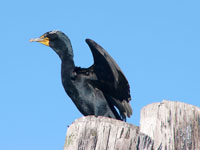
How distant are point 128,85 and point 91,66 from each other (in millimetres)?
848

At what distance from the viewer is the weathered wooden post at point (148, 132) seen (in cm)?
333

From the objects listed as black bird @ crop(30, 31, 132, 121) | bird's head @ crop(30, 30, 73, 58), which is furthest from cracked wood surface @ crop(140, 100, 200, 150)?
bird's head @ crop(30, 30, 73, 58)

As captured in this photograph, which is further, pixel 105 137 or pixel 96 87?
pixel 96 87

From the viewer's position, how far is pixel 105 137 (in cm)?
335

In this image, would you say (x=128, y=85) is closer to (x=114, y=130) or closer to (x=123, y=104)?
(x=123, y=104)

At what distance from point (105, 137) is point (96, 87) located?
2964 mm

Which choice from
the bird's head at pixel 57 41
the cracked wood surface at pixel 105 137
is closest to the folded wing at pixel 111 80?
the bird's head at pixel 57 41

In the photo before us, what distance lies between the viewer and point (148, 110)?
3.69 metres

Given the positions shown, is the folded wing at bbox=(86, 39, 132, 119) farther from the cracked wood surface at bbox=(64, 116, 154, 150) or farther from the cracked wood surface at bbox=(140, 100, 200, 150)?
the cracked wood surface at bbox=(64, 116, 154, 150)

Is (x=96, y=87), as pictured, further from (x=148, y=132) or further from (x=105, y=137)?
(x=105, y=137)

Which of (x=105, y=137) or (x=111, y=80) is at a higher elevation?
(x=111, y=80)

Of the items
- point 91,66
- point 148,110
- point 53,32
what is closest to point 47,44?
point 53,32

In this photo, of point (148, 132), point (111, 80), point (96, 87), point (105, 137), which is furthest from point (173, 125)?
point (96, 87)

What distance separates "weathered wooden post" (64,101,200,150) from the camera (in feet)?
10.9
